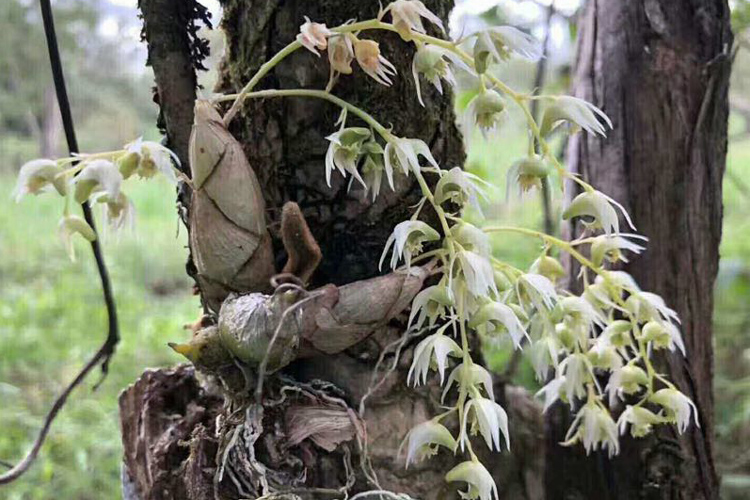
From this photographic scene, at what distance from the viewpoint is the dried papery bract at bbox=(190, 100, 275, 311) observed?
0.58 metres

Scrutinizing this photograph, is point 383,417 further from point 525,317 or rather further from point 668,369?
point 668,369

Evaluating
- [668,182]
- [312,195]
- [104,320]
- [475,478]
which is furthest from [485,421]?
[104,320]

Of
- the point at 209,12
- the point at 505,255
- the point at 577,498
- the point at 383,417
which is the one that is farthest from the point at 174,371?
the point at 505,255

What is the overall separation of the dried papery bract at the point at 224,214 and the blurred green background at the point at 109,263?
0.22ft

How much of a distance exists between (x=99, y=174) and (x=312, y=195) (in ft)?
0.75

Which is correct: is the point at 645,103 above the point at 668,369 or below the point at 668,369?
above

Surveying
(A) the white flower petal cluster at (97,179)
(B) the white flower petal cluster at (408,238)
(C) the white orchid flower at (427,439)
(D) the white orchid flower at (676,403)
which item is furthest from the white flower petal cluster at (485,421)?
(A) the white flower petal cluster at (97,179)

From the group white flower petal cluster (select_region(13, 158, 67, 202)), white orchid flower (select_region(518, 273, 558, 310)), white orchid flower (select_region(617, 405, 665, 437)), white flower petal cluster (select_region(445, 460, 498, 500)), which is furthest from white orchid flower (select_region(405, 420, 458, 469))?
white flower petal cluster (select_region(13, 158, 67, 202))

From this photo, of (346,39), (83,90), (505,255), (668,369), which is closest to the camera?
(346,39)

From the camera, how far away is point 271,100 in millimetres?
687

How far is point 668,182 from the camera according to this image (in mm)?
946

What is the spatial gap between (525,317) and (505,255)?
1.76 metres

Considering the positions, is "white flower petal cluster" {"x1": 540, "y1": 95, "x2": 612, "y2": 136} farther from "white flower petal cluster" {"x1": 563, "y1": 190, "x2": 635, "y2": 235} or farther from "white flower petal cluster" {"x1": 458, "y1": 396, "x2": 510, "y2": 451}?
"white flower petal cluster" {"x1": 458, "y1": 396, "x2": 510, "y2": 451}

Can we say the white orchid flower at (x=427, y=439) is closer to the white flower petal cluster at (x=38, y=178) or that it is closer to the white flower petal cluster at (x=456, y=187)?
the white flower petal cluster at (x=456, y=187)
